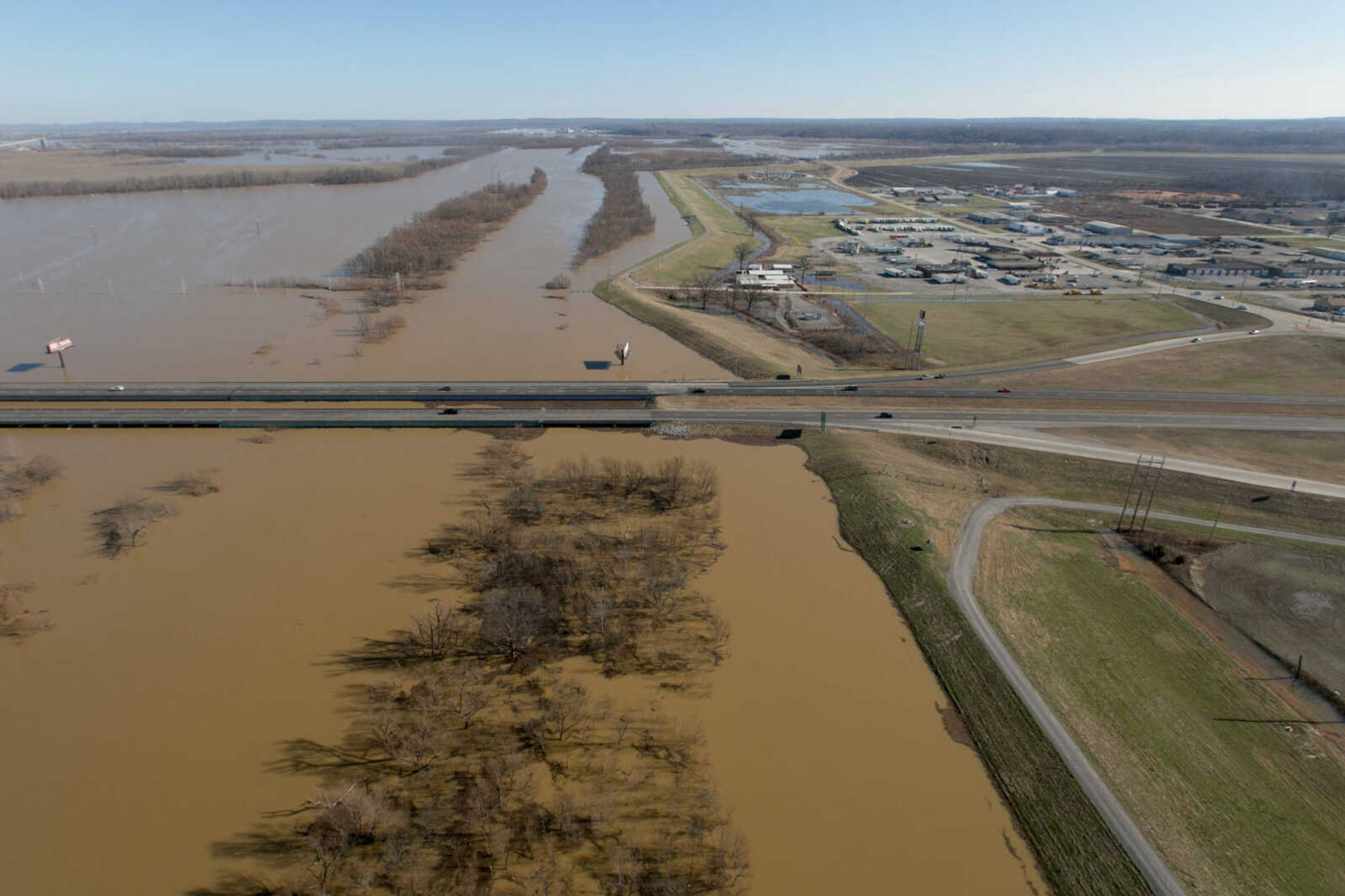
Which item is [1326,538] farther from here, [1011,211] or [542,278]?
[1011,211]

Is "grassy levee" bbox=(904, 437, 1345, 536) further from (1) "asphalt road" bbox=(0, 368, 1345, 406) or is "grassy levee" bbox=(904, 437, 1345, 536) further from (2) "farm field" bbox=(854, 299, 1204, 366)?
(2) "farm field" bbox=(854, 299, 1204, 366)

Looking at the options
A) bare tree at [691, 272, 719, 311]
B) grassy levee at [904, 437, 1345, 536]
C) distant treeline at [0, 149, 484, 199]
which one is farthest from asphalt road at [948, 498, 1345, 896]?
distant treeline at [0, 149, 484, 199]

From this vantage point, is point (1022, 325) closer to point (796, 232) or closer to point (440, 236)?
point (796, 232)

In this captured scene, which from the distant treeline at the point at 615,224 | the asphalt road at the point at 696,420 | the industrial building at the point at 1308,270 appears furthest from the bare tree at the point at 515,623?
the industrial building at the point at 1308,270

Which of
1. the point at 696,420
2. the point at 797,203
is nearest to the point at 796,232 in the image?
the point at 797,203

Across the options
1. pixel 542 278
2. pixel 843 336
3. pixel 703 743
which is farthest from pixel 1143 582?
pixel 542 278

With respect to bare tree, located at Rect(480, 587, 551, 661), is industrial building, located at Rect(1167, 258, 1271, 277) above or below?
above
